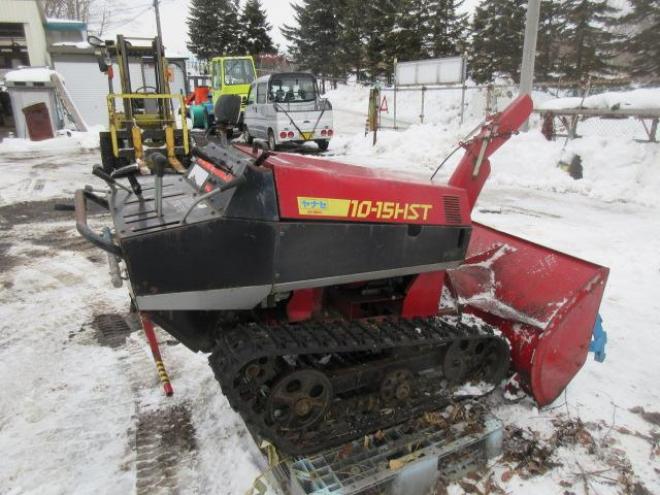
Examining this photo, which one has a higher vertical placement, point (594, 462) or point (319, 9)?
point (319, 9)

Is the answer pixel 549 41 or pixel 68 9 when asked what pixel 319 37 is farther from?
pixel 68 9

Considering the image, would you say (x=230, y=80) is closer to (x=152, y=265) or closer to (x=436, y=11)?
(x=436, y=11)

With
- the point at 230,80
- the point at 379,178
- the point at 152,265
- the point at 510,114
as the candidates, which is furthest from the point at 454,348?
the point at 230,80

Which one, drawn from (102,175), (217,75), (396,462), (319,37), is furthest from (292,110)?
(319,37)

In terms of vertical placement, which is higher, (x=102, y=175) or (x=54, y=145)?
(x=102, y=175)

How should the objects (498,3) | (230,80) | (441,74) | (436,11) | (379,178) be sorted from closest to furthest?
(379,178) < (441,74) < (230,80) < (498,3) < (436,11)

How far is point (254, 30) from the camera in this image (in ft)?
130

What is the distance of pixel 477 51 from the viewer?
79.7ft

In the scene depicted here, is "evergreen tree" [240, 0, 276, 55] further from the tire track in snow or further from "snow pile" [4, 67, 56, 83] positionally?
the tire track in snow

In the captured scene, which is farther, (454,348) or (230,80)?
(230,80)

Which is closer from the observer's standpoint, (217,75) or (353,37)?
(217,75)

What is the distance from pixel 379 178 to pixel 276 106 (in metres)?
11.3

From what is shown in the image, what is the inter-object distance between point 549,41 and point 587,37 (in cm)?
149

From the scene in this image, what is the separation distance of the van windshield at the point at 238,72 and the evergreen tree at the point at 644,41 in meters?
15.6
